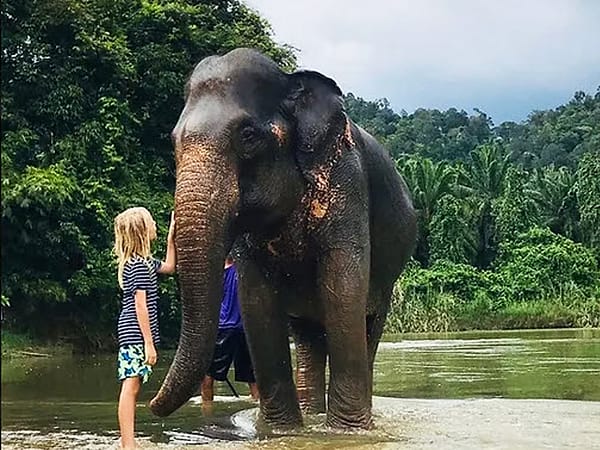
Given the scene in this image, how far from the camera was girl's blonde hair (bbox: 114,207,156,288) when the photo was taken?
5023mm

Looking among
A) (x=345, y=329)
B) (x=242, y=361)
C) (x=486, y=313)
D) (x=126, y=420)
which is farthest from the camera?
(x=486, y=313)

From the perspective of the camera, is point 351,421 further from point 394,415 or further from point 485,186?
point 485,186

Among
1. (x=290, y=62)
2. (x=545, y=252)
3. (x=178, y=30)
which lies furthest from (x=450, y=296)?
(x=178, y=30)

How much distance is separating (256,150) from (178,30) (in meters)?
17.0

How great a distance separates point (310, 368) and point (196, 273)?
9.07 ft

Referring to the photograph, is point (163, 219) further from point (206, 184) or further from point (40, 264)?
point (206, 184)

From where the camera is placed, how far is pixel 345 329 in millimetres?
5969

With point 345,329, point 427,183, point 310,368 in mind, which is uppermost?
point 427,183

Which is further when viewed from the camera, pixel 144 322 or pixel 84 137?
pixel 84 137

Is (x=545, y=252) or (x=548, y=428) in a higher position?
(x=545, y=252)

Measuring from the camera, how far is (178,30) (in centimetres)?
2209

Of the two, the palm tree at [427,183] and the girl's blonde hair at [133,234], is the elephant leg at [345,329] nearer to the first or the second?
the girl's blonde hair at [133,234]

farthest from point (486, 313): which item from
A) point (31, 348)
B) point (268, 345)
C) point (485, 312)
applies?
point (268, 345)

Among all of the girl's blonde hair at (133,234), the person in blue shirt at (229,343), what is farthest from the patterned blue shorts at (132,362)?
the person in blue shirt at (229,343)
